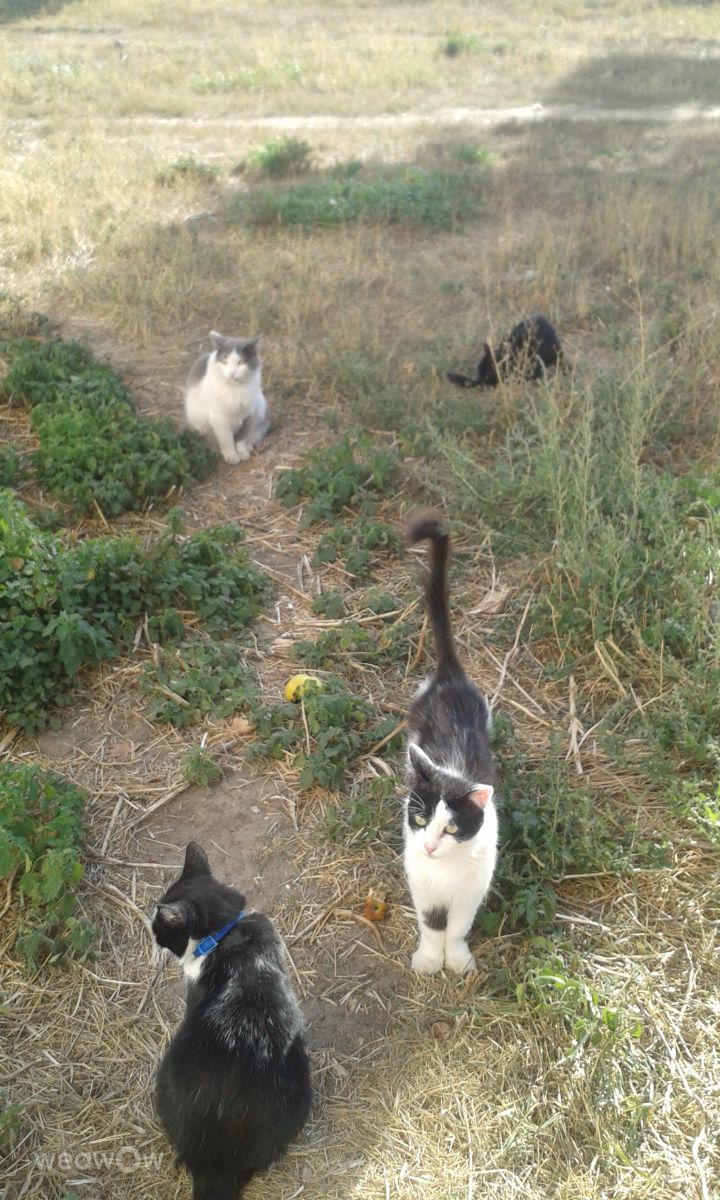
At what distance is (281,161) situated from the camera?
11.3m

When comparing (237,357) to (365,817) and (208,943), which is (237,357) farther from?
(208,943)

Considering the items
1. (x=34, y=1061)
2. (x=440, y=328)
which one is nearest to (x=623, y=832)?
(x=34, y=1061)

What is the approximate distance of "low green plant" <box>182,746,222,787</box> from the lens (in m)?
3.81

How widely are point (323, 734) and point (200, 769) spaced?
52cm

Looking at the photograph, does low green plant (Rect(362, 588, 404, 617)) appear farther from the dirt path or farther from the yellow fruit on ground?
the dirt path

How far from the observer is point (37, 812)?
3.45m

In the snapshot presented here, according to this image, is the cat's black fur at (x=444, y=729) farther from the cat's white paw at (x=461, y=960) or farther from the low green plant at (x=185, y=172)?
the low green plant at (x=185, y=172)

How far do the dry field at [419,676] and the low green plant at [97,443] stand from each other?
161mm

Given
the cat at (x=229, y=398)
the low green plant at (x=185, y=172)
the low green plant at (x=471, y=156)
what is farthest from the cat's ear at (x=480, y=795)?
the low green plant at (x=471, y=156)

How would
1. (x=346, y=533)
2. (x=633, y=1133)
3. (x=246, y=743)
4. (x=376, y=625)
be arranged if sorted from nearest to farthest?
(x=633, y=1133) → (x=246, y=743) → (x=376, y=625) → (x=346, y=533)

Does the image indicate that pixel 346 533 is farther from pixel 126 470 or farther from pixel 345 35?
pixel 345 35

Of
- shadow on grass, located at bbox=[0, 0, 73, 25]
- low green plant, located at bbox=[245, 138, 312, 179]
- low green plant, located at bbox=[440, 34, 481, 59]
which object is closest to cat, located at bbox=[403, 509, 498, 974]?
low green plant, located at bbox=[245, 138, 312, 179]

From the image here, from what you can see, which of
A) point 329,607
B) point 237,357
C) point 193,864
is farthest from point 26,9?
point 193,864

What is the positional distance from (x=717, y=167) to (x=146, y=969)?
11.7 metres
